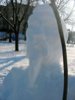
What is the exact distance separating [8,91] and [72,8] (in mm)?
27692

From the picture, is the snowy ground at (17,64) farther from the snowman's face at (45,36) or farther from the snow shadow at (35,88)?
the snowman's face at (45,36)

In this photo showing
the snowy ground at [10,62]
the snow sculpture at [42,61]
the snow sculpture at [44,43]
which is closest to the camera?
the snow sculpture at [42,61]

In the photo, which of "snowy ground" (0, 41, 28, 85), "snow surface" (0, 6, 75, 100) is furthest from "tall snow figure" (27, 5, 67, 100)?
"snowy ground" (0, 41, 28, 85)

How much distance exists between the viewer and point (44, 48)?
7.09 metres

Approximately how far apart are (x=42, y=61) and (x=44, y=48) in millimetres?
284

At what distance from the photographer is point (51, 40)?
708 centimetres

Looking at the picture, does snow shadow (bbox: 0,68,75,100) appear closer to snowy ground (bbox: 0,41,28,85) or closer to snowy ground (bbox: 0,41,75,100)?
snowy ground (bbox: 0,41,75,100)

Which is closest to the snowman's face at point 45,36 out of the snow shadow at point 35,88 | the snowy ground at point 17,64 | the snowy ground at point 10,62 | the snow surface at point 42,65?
the snow surface at point 42,65

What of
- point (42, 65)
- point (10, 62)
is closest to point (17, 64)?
point (10, 62)

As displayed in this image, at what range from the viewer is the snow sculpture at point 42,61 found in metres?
6.92

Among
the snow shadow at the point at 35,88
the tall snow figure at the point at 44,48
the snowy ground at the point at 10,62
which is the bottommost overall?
the snowy ground at the point at 10,62

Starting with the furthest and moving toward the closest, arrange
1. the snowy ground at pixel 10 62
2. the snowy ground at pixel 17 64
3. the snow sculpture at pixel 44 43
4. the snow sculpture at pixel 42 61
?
the snowy ground at pixel 10 62 < the snow sculpture at pixel 44 43 < the snow sculpture at pixel 42 61 < the snowy ground at pixel 17 64

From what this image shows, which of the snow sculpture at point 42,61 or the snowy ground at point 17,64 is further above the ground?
the snow sculpture at point 42,61

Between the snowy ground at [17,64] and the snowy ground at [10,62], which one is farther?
the snowy ground at [10,62]
